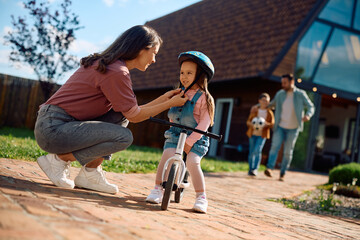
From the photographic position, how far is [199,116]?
3037 millimetres

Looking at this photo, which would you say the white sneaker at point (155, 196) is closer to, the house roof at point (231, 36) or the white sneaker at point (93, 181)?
the white sneaker at point (93, 181)

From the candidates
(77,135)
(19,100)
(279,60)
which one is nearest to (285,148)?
(279,60)

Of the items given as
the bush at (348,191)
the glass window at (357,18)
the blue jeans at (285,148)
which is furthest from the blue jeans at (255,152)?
the glass window at (357,18)

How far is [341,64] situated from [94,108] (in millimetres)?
10952

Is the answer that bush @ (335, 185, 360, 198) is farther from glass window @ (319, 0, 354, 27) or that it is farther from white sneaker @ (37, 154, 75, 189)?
glass window @ (319, 0, 354, 27)

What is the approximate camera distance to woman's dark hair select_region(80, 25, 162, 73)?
280 centimetres

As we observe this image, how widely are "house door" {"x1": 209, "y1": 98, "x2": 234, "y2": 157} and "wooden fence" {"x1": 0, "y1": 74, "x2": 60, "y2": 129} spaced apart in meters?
6.45

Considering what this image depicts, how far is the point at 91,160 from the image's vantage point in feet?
9.36

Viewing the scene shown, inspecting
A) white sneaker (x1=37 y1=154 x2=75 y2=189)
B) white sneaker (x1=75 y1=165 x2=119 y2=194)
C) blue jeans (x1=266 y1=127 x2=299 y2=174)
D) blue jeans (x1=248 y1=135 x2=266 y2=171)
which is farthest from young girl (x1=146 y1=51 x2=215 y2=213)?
blue jeans (x1=266 y1=127 x2=299 y2=174)

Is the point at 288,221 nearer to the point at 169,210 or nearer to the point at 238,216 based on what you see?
the point at 238,216

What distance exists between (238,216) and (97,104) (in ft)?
5.23

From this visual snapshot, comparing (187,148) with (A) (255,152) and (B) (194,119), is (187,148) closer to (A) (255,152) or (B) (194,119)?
(B) (194,119)

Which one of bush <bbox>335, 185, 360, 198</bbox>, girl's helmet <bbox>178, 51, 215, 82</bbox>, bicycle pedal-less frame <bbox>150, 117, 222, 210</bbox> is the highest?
girl's helmet <bbox>178, 51, 215, 82</bbox>

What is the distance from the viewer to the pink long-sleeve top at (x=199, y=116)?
9.51 ft
